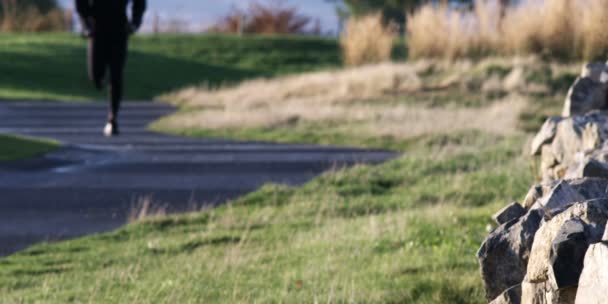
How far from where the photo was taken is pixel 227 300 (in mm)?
5203

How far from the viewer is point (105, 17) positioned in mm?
12734

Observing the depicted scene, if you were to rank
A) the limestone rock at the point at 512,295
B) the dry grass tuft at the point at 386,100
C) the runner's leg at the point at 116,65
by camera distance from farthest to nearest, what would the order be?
the dry grass tuft at the point at 386,100, the runner's leg at the point at 116,65, the limestone rock at the point at 512,295

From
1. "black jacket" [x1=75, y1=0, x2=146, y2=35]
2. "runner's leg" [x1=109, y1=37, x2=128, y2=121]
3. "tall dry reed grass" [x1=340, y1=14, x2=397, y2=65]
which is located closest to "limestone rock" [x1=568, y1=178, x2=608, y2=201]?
"black jacket" [x1=75, y1=0, x2=146, y2=35]

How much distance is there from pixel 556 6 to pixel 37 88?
15354 mm

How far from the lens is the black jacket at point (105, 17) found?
12.6 meters

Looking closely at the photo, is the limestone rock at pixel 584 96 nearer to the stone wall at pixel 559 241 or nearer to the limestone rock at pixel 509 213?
the stone wall at pixel 559 241

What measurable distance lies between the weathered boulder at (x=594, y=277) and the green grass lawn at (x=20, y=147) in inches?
371

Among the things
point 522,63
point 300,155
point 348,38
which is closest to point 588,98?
point 300,155

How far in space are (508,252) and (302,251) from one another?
2.87 metres

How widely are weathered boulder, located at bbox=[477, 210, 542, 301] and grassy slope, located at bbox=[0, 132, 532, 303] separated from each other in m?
0.94

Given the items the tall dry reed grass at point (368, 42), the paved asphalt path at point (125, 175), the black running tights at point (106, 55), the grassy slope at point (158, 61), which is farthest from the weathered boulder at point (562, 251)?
the grassy slope at point (158, 61)

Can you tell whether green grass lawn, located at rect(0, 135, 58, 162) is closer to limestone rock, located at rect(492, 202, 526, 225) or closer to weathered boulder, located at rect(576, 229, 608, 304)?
limestone rock, located at rect(492, 202, 526, 225)

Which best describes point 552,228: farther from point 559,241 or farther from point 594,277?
point 594,277

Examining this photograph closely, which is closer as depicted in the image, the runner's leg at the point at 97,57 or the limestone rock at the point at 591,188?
the limestone rock at the point at 591,188
